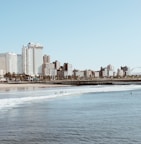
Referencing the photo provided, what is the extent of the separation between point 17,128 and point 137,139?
5.75 meters

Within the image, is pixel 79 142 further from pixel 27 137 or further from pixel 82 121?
pixel 82 121

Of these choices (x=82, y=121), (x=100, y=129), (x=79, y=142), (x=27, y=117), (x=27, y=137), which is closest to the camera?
(x=79, y=142)

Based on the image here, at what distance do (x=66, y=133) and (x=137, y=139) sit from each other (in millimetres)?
3078

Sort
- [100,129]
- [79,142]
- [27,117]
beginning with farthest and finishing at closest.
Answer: [27,117] < [100,129] < [79,142]

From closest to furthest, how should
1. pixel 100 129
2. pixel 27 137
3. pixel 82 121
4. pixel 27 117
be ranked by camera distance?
pixel 27 137
pixel 100 129
pixel 82 121
pixel 27 117

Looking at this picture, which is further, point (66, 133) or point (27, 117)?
point (27, 117)

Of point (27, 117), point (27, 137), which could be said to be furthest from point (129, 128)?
point (27, 117)

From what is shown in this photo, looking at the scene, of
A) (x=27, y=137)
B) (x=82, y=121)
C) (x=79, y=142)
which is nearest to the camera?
(x=79, y=142)

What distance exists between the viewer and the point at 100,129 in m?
15.7

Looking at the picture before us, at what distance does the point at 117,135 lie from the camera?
46.5ft

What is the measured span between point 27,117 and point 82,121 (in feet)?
11.9

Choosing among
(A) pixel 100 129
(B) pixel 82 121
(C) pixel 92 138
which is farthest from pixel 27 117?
(C) pixel 92 138

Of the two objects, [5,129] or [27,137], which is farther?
[5,129]

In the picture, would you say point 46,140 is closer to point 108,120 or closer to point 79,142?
point 79,142
